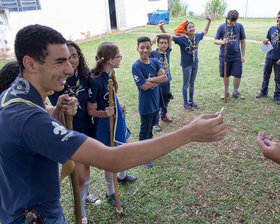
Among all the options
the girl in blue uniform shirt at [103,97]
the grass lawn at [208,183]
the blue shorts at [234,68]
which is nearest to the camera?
the girl in blue uniform shirt at [103,97]

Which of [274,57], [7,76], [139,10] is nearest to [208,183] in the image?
[7,76]

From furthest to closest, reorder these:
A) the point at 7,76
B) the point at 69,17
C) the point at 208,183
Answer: the point at 69,17 → the point at 208,183 → the point at 7,76

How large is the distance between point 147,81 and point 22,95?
2.66m

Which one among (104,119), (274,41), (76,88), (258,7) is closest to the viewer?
(76,88)

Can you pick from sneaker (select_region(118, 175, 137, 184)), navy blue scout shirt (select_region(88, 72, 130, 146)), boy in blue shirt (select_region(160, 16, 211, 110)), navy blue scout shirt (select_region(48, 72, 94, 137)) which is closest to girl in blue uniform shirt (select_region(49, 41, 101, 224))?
navy blue scout shirt (select_region(48, 72, 94, 137))

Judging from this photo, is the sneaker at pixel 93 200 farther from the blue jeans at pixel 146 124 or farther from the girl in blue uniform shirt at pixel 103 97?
the blue jeans at pixel 146 124

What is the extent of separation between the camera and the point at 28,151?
1393mm

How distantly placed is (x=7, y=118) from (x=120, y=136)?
1914 mm

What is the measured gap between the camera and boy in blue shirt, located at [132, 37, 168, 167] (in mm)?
3947

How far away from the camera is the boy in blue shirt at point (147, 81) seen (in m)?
3.95

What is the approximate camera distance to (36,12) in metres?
13.7

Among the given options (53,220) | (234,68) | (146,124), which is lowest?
(146,124)

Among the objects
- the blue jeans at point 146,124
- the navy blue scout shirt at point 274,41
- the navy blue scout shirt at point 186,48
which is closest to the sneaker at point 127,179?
the blue jeans at point 146,124

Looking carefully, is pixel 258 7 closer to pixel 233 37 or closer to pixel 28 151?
pixel 233 37
